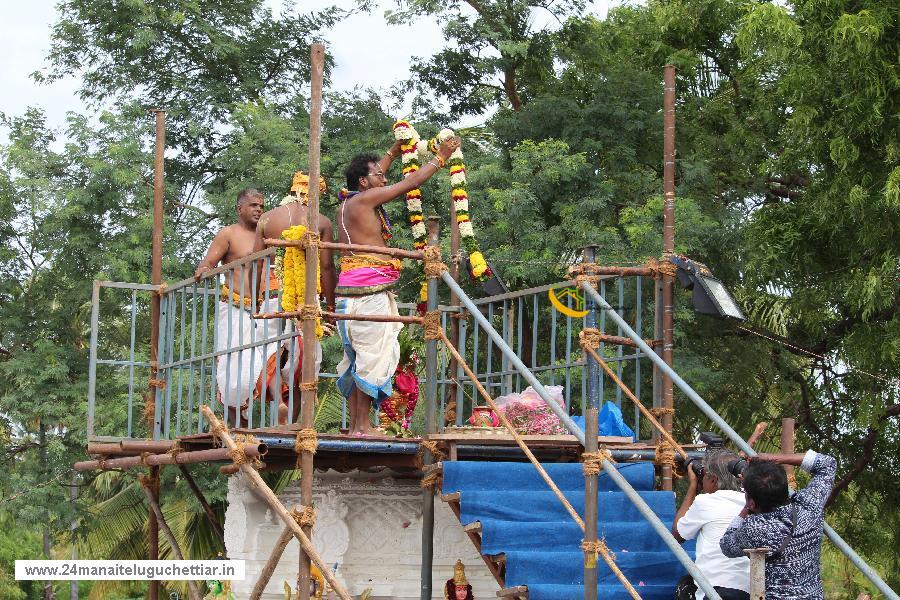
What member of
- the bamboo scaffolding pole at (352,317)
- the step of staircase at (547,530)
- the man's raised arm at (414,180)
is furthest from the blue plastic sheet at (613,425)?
the man's raised arm at (414,180)

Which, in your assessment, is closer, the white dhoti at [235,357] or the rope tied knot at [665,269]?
the white dhoti at [235,357]

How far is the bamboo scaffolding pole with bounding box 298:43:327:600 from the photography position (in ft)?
25.2

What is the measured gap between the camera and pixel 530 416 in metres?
9.10

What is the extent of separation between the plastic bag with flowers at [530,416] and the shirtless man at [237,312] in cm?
167

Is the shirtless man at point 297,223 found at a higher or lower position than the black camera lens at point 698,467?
higher

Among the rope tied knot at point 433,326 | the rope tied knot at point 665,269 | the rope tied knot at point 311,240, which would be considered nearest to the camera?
the rope tied knot at point 311,240

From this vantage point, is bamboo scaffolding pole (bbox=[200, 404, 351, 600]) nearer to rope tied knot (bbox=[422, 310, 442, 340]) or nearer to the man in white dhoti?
the man in white dhoti

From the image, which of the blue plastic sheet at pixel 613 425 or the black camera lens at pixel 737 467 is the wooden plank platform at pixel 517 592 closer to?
the black camera lens at pixel 737 467

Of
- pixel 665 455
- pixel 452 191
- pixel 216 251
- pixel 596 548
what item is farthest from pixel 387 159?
pixel 596 548

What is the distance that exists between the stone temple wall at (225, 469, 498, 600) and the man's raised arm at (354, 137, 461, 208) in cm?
192

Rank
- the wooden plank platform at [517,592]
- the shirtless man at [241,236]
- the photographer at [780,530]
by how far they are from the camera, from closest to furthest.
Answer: the photographer at [780,530]
the wooden plank platform at [517,592]
the shirtless man at [241,236]

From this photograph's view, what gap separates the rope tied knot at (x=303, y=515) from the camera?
25.2 ft

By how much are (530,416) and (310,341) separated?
1940 mm

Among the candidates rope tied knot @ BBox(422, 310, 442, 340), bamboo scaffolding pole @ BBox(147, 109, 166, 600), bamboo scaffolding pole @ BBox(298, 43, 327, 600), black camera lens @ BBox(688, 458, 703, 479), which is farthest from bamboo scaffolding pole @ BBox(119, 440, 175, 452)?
black camera lens @ BBox(688, 458, 703, 479)
